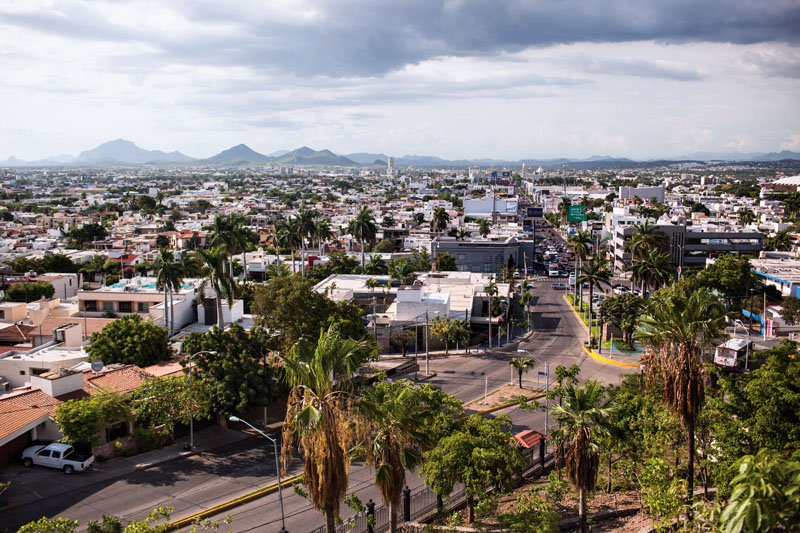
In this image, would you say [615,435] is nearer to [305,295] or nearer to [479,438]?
[479,438]

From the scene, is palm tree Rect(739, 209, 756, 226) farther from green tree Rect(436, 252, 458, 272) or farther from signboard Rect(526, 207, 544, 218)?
green tree Rect(436, 252, 458, 272)

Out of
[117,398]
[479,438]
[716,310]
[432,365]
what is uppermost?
[716,310]

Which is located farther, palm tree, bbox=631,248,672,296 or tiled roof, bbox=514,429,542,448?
palm tree, bbox=631,248,672,296

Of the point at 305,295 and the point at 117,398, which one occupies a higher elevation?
the point at 305,295

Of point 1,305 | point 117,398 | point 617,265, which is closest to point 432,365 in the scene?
point 117,398

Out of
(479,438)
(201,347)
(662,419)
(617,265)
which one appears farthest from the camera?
(617,265)

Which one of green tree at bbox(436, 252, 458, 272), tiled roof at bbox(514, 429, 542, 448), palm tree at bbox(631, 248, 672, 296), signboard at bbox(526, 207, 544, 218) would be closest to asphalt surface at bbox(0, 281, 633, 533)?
tiled roof at bbox(514, 429, 542, 448)

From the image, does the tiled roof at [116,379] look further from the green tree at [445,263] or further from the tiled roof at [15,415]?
the green tree at [445,263]
